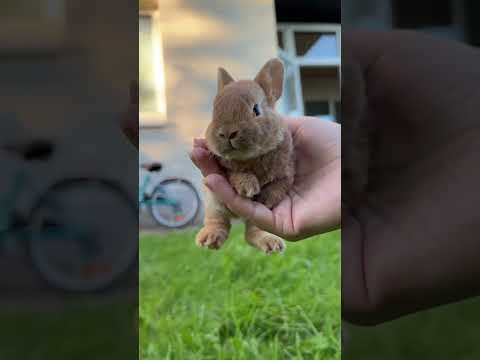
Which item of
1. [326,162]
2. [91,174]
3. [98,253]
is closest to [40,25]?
[91,174]

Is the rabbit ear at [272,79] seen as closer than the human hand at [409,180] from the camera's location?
Yes

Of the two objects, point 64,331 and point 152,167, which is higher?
point 152,167

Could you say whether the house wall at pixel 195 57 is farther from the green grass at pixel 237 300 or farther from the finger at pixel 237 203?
the green grass at pixel 237 300

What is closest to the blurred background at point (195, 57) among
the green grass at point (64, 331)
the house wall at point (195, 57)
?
the house wall at point (195, 57)

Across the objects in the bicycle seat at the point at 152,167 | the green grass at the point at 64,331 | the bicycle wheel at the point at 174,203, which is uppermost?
the bicycle seat at the point at 152,167

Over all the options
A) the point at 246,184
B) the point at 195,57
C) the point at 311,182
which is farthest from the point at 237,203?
the point at 195,57

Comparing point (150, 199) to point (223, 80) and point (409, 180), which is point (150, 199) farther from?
point (409, 180)
